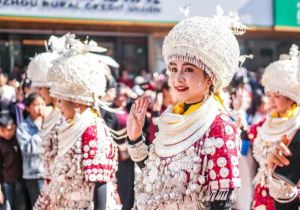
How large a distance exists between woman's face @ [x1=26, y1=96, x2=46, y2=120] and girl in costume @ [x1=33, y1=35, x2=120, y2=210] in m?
2.11

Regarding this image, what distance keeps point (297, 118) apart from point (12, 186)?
3.02 m

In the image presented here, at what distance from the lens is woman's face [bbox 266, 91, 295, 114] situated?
5219 millimetres

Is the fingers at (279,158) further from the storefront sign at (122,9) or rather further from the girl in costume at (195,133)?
the storefront sign at (122,9)

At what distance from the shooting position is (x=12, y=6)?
9000 millimetres

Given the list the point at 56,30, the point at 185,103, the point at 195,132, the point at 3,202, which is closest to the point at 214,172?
the point at 195,132

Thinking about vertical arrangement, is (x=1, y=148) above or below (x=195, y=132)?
below

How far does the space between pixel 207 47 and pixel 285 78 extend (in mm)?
2207

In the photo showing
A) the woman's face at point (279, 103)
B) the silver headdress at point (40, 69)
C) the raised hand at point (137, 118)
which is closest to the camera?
the raised hand at point (137, 118)

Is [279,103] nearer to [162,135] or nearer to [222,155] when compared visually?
[162,135]

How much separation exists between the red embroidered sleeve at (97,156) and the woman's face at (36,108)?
2.43 metres

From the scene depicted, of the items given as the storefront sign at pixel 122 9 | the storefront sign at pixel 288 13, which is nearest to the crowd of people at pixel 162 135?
the storefront sign at pixel 122 9

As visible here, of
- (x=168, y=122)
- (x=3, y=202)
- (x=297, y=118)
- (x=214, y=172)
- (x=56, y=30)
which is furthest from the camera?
(x=56, y=30)

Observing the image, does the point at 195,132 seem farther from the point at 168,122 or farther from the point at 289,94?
the point at 289,94

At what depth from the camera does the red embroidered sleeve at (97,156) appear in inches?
162
